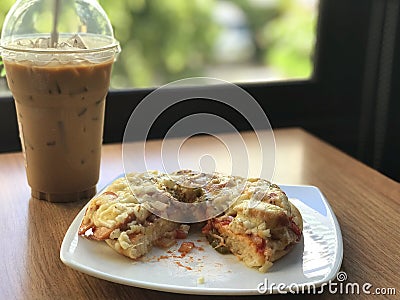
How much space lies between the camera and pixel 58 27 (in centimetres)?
109

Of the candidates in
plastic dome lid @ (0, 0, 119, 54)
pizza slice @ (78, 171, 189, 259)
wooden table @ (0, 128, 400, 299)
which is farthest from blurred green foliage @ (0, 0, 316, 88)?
pizza slice @ (78, 171, 189, 259)

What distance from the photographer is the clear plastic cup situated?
99 centimetres

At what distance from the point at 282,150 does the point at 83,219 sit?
0.60m

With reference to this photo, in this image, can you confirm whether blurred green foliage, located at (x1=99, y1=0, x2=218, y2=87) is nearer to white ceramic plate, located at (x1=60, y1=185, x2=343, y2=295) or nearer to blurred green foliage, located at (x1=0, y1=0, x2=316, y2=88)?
blurred green foliage, located at (x1=0, y1=0, x2=316, y2=88)

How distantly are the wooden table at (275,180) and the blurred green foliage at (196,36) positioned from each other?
435 millimetres

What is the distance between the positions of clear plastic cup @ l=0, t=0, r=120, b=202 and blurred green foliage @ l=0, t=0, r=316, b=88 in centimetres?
60

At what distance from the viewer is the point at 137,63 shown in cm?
173

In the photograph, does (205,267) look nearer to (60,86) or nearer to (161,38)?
(60,86)

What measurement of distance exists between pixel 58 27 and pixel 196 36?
78cm

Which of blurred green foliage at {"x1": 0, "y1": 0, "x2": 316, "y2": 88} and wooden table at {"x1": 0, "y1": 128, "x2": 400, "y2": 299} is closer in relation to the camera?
wooden table at {"x1": 0, "y1": 128, "x2": 400, "y2": 299}

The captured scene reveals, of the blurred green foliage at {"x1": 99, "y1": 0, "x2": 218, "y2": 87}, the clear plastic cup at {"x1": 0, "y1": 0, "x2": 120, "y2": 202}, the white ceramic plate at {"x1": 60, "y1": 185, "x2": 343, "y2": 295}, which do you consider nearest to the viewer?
the white ceramic plate at {"x1": 60, "y1": 185, "x2": 343, "y2": 295}

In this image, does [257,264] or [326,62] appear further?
[326,62]

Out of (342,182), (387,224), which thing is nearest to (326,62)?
(342,182)

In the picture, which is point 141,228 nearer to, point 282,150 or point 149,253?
point 149,253
